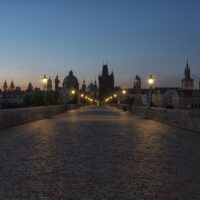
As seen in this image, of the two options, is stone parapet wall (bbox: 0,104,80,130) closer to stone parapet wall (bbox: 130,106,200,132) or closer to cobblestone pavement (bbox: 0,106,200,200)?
cobblestone pavement (bbox: 0,106,200,200)

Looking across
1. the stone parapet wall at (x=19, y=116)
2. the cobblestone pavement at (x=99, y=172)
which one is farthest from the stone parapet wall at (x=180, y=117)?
the stone parapet wall at (x=19, y=116)

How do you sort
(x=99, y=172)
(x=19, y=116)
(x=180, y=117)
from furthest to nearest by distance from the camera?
(x=19, y=116) → (x=180, y=117) → (x=99, y=172)

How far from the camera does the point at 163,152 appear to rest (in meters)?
12.4

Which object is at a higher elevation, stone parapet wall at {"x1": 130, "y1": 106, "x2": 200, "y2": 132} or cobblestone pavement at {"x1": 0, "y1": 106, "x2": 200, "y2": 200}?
stone parapet wall at {"x1": 130, "y1": 106, "x2": 200, "y2": 132}

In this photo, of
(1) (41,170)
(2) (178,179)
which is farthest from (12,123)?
(2) (178,179)

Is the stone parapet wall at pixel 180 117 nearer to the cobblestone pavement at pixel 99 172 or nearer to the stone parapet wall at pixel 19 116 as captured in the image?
the cobblestone pavement at pixel 99 172

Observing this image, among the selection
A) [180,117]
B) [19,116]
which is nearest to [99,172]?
[180,117]

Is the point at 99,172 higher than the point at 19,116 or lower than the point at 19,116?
lower

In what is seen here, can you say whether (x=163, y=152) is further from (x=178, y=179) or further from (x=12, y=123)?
(x=12, y=123)

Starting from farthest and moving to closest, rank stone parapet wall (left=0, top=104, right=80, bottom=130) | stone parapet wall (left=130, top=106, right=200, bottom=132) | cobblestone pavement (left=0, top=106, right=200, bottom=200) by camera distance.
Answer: stone parapet wall (left=0, top=104, right=80, bottom=130) → stone parapet wall (left=130, top=106, right=200, bottom=132) → cobblestone pavement (left=0, top=106, right=200, bottom=200)

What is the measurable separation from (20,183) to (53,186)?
24.7 inches

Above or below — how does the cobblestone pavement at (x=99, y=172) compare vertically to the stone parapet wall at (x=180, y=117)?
below

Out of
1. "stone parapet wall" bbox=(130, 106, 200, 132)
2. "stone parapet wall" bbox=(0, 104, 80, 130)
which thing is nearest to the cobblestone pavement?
"stone parapet wall" bbox=(130, 106, 200, 132)

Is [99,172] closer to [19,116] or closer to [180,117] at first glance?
[180,117]
